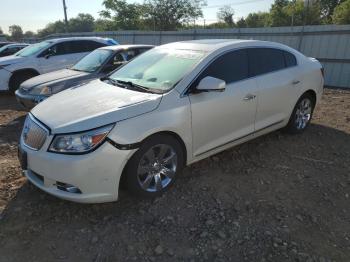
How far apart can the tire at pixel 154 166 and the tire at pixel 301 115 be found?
2.51m

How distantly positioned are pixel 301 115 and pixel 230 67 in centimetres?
205

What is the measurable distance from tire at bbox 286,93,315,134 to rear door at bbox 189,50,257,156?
1.25 m

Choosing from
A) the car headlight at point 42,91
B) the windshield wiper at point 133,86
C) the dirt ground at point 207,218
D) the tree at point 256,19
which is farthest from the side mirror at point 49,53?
the tree at point 256,19

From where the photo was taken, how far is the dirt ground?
2953mm

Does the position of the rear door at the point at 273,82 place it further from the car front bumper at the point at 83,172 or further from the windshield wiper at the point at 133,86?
the car front bumper at the point at 83,172

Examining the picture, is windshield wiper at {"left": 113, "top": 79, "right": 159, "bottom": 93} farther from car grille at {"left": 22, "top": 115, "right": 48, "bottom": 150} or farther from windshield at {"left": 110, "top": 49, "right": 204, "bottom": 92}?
car grille at {"left": 22, "top": 115, "right": 48, "bottom": 150}

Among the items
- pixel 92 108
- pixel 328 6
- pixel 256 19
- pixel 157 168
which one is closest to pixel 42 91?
pixel 92 108

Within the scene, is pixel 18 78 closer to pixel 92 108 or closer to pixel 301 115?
pixel 92 108

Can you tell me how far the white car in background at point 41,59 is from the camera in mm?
9383

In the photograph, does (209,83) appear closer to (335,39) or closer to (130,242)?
(130,242)

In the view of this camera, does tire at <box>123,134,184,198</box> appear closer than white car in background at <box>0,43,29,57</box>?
Yes

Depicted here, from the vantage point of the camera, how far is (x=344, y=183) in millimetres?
4129

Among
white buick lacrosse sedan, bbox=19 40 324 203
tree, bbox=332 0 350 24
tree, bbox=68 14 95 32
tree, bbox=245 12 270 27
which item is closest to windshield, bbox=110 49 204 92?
white buick lacrosse sedan, bbox=19 40 324 203

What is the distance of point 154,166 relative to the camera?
363cm
